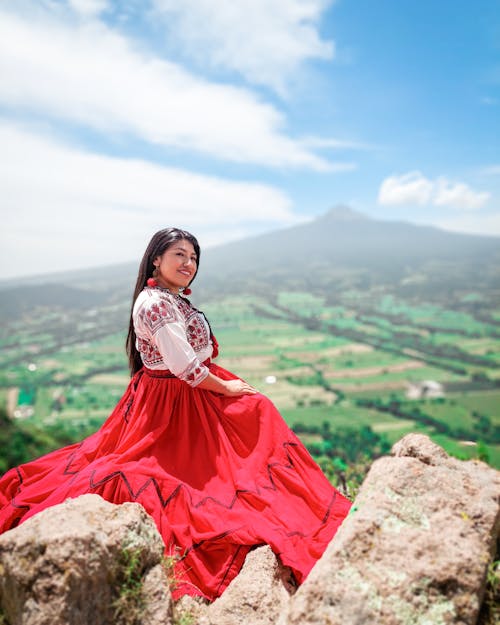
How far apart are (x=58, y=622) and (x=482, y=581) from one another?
188 cm

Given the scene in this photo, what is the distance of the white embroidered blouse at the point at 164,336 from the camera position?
286 cm

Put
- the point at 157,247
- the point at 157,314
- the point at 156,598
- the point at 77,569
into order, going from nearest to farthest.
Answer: the point at 77,569 → the point at 156,598 → the point at 157,314 → the point at 157,247

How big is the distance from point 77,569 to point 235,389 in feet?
5.21

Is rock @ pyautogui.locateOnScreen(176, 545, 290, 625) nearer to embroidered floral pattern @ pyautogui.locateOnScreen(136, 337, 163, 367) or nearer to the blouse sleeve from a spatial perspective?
the blouse sleeve

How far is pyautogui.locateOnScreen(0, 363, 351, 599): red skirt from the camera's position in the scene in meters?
2.42

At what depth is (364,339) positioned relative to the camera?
277 feet

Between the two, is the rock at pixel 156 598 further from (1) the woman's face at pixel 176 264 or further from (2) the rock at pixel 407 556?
(1) the woman's face at pixel 176 264

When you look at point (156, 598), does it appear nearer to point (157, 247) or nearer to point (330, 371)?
point (157, 247)

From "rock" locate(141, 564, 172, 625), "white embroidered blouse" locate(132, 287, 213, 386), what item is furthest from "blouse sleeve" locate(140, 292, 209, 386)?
"rock" locate(141, 564, 172, 625)

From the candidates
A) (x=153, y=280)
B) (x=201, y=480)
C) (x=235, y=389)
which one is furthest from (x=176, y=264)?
(x=201, y=480)

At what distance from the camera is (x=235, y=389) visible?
3137 mm

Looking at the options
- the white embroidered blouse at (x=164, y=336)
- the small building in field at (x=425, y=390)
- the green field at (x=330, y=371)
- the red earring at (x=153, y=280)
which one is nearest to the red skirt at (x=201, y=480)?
the white embroidered blouse at (x=164, y=336)

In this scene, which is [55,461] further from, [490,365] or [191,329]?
[490,365]

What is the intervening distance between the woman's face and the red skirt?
0.77 metres
